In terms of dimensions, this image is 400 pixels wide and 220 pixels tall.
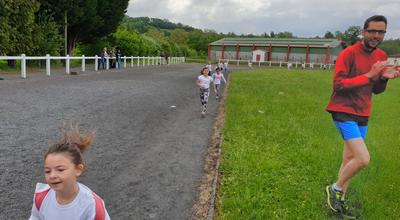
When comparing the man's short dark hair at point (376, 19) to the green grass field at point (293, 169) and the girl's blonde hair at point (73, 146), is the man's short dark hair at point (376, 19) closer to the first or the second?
the green grass field at point (293, 169)

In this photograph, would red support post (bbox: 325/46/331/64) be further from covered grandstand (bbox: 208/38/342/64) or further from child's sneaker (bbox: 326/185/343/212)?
child's sneaker (bbox: 326/185/343/212)

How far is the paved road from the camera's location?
454 cm

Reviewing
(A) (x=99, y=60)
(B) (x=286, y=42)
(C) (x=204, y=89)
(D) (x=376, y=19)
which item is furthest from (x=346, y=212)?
(B) (x=286, y=42)

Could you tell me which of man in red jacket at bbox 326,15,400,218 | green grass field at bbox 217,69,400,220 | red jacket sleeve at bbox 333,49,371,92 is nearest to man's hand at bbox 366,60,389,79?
man in red jacket at bbox 326,15,400,218

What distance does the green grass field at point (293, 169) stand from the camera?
458 cm

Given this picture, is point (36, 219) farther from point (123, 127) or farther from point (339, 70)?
point (123, 127)

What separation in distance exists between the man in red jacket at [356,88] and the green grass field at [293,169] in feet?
1.73

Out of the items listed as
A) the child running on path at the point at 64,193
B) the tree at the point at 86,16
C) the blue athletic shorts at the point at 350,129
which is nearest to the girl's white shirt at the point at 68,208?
the child running on path at the point at 64,193

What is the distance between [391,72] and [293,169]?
245 cm

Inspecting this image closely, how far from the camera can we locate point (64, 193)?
250cm

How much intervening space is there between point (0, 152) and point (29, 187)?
163 cm

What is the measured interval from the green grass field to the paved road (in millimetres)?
559

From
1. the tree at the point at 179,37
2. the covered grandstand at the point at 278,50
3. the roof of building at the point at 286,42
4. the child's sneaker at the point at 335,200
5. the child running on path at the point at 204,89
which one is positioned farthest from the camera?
the tree at the point at 179,37

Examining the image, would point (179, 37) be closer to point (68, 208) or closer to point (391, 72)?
point (391, 72)
